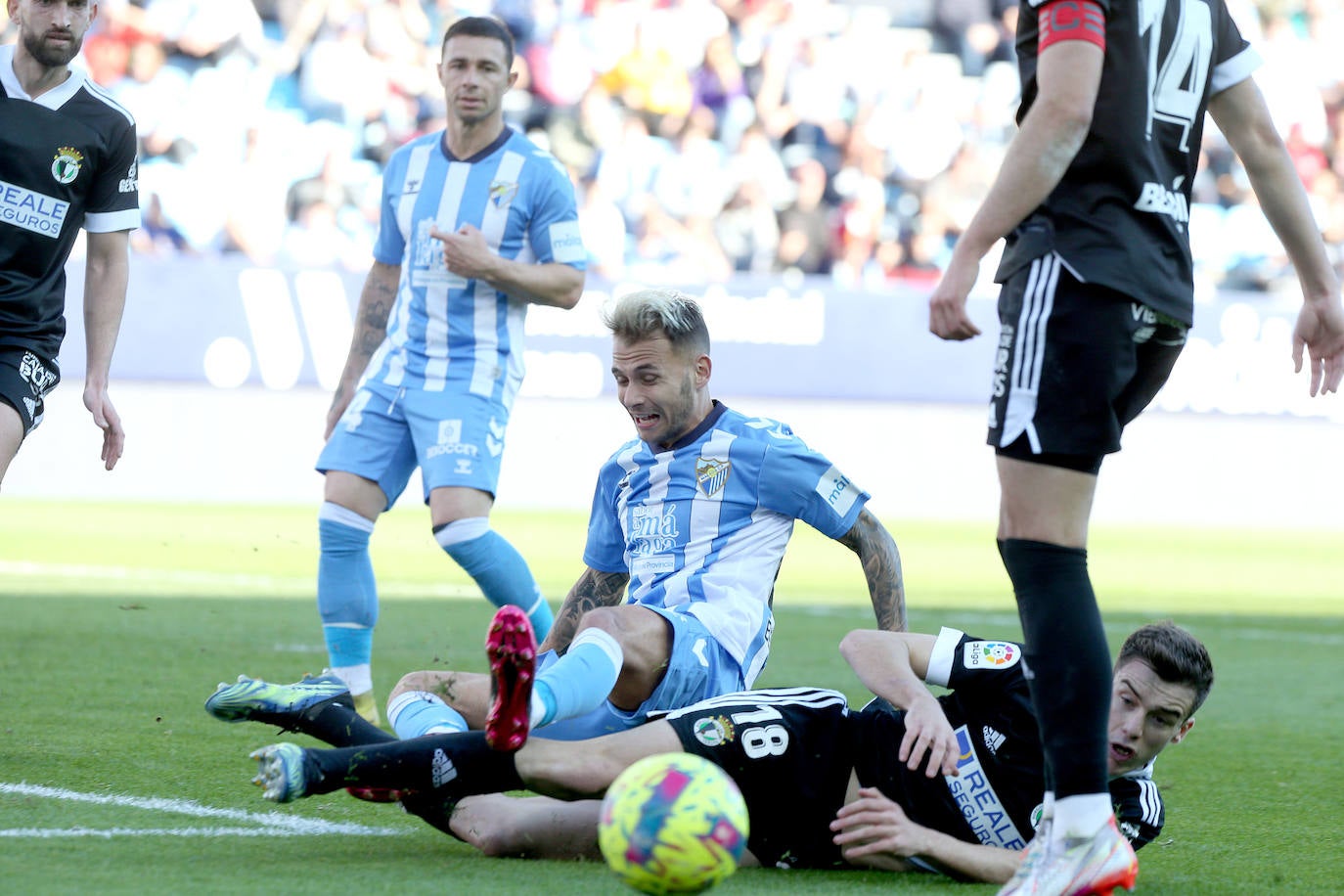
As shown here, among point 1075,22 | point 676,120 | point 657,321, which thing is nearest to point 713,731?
point 657,321

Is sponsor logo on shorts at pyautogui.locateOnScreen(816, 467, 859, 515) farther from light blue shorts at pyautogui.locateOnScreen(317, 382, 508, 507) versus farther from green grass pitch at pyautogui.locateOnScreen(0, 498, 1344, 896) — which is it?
light blue shorts at pyautogui.locateOnScreen(317, 382, 508, 507)

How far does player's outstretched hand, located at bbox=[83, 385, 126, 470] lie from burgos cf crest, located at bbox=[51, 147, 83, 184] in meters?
0.56

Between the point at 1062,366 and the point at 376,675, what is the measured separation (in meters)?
4.13

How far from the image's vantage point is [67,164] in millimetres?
4734

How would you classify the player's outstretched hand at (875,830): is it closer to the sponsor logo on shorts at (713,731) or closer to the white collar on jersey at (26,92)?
the sponsor logo on shorts at (713,731)

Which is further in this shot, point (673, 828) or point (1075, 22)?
point (1075, 22)

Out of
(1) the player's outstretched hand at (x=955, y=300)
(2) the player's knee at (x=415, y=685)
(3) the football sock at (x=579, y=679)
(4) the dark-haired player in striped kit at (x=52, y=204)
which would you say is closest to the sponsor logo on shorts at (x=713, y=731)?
(3) the football sock at (x=579, y=679)

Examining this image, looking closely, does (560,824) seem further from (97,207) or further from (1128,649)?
(97,207)

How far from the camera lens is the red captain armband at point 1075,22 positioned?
9.78ft

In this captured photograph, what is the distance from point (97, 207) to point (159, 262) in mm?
10817

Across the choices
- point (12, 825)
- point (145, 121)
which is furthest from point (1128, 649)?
point (145, 121)

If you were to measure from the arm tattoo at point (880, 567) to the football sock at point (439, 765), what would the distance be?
3.64 ft

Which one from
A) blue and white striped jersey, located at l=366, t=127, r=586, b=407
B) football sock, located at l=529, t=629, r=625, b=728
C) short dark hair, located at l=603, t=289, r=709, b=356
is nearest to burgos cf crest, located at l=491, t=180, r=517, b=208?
blue and white striped jersey, located at l=366, t=127, r=586, b=407

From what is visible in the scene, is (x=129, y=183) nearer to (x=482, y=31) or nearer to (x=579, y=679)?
(x=482, y=31)
